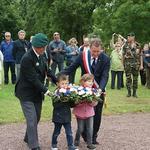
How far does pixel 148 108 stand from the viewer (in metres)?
13.9

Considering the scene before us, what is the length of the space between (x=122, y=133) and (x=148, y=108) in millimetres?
3638

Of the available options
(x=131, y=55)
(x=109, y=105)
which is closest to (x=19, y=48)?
(x=131, y=55)

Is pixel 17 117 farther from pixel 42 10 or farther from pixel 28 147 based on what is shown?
pixel 42 10

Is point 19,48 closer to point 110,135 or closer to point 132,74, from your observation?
point 132,74

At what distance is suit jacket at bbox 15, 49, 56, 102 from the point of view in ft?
27.2

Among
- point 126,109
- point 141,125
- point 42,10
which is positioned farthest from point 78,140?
point 42,10

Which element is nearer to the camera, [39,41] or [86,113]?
[39,41]

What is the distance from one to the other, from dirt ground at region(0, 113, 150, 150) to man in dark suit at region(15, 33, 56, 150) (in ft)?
2.35

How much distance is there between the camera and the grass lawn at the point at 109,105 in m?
12.4

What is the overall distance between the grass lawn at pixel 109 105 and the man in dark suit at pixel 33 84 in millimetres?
3180

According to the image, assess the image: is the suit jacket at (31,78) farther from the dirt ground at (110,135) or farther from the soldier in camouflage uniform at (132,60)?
the soldier in camouflage uniform at (132,60)

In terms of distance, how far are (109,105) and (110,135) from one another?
13.8ft

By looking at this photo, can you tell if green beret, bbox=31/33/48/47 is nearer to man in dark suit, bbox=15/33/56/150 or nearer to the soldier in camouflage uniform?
man in dark suit, bbox=15/33/56/150

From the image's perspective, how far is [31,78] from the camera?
27.2ft
